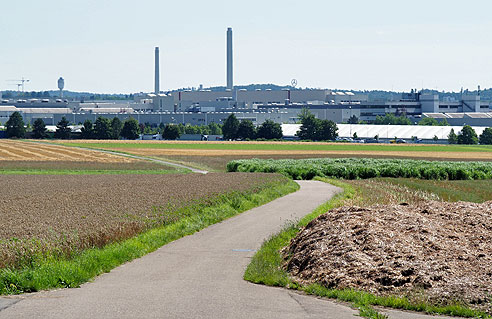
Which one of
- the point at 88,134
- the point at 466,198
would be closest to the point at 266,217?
the point at 466,198

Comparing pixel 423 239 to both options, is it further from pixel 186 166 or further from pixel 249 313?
pixel 186 166

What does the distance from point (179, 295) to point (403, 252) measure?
5.61 metres

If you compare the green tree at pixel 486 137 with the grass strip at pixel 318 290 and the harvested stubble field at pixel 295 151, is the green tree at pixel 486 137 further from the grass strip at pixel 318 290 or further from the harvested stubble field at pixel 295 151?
the grass strip at pixel 318 290

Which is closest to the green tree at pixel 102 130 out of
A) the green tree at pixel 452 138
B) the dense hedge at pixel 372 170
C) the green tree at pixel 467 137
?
the green tree at pixel 452 138

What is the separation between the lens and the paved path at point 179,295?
15.7 m

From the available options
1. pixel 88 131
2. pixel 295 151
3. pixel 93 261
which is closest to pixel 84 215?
pixel 93 261

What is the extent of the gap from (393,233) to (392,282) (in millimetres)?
3532

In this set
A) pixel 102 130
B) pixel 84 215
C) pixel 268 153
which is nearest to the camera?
pixel 84 215

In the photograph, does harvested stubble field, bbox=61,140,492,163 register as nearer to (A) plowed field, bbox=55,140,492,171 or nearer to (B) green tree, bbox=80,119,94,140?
(A) plowed field, bbox=55,140,492,171

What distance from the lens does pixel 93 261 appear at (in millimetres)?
20859

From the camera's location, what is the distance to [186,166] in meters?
94.8

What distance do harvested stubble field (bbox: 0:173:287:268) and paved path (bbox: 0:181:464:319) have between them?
1.94m

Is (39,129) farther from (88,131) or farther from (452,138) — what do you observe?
(452,138)

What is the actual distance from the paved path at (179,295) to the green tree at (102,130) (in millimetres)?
174825
